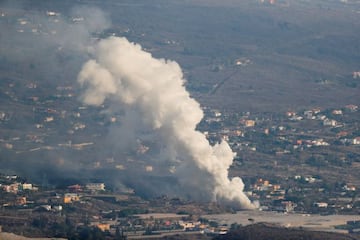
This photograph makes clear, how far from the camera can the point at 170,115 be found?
79.2m

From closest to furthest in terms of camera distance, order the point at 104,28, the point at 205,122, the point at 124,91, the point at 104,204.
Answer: the point at 104,204
the point at 124,91
the point at 205,122
the point at 104,28

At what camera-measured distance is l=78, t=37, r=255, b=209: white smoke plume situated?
78438 millimetres

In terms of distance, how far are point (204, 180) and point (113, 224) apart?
387 inches

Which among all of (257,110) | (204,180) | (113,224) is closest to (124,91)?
(204,180)

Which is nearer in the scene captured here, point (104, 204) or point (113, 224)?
point (113, 224)

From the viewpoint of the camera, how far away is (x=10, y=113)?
106188 mm

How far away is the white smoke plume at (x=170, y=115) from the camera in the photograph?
257 feet

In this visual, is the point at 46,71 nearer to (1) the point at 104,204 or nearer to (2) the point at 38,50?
(2) the point at 38,50

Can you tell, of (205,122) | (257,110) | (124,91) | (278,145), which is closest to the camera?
(124,91)

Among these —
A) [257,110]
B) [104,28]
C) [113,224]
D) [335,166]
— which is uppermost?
[104,28]

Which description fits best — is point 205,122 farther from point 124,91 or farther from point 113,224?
point 113,224

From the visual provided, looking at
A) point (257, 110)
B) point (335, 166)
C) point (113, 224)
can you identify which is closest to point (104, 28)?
point (257, 110)

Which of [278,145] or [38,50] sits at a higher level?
[38,50]

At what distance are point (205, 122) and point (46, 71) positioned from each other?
14.7 m
